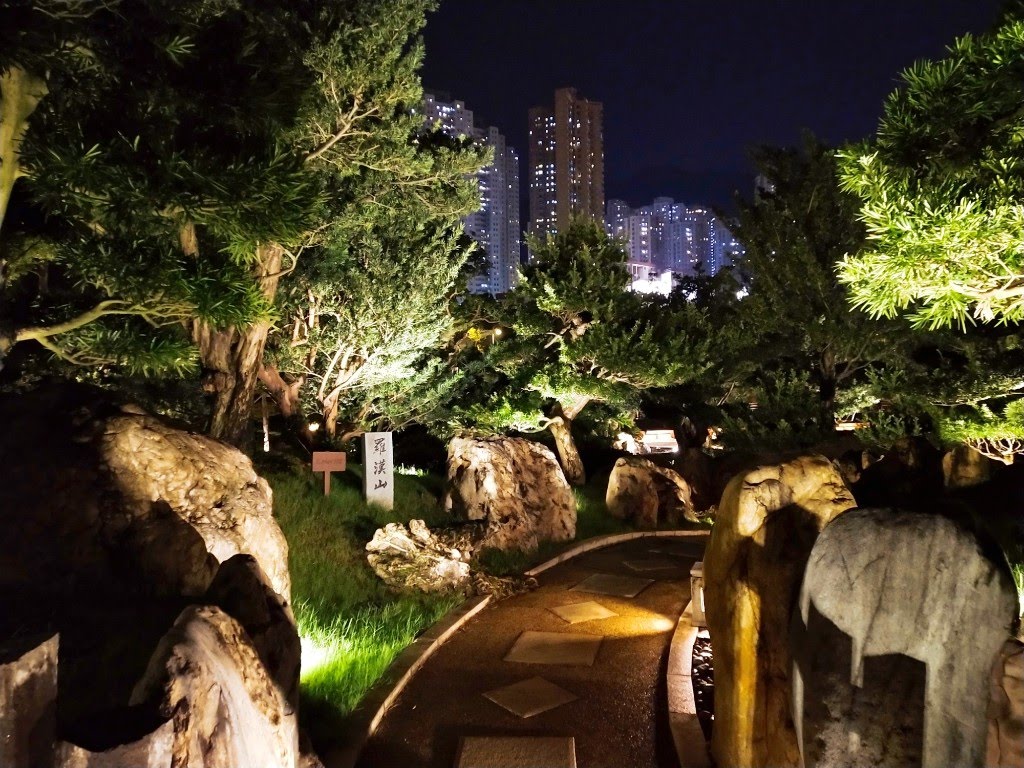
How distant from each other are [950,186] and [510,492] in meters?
8.55

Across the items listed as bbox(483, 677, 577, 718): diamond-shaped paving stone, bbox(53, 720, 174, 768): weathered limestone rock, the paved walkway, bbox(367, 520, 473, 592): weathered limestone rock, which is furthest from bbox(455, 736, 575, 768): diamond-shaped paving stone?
bbox(367, 520, 473, 592): weathered limestone rock

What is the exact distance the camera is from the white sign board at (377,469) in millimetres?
10086

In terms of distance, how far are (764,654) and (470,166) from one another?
7.88 meters

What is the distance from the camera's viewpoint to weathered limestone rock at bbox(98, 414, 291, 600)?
491cm

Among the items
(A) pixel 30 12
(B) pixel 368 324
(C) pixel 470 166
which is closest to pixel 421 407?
(B) pixel 368 324

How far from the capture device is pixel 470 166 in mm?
9672

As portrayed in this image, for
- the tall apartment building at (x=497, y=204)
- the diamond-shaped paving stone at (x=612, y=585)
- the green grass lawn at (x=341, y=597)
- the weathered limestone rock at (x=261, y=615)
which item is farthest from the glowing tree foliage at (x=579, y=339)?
the tall apartment building at (x=497, y=204)

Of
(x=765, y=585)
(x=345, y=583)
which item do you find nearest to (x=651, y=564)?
(x=345, y=583)

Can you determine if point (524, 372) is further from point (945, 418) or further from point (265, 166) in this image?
point (265, 166)

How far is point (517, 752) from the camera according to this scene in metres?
4.91

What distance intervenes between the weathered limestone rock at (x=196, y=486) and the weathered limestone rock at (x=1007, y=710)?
4177 millimetres

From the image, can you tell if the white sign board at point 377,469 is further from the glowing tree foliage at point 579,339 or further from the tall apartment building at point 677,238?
the tall apartment building at point 677,238

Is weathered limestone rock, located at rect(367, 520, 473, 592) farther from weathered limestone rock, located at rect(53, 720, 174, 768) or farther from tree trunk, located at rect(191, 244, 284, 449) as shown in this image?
weathered limestone rock, located at rect(53, 720, 174, 768)

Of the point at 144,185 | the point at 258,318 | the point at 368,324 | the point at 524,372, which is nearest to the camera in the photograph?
the point at 144,185
